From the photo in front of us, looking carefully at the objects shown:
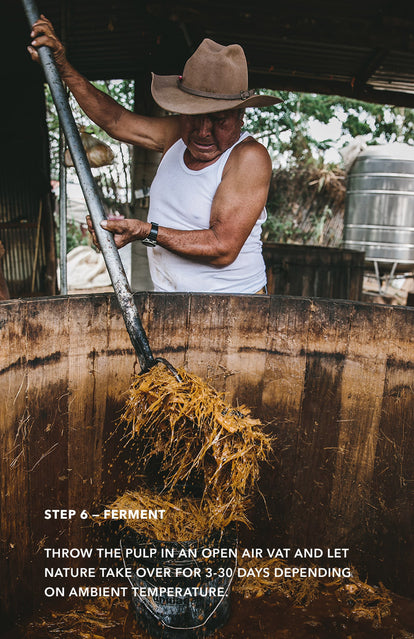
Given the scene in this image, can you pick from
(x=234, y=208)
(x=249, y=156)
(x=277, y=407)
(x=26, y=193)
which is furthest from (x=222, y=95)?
(x=26, y=193)

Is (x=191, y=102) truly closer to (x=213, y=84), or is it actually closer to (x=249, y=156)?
(x=213, y=84)

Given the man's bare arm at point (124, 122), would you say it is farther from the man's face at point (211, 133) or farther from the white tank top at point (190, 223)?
the man's face at point (211, 133)

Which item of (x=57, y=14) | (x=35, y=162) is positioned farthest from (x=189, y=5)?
(x=35, y=162)

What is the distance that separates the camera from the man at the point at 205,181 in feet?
7.08

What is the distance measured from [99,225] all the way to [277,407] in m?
1.03

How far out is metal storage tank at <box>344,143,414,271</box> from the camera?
983 centimetres

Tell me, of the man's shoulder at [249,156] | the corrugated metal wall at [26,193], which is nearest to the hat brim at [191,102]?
the man's shoulder at [249,156]

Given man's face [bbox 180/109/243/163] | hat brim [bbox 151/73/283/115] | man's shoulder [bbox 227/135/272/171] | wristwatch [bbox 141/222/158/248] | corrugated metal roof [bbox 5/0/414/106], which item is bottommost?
wristwatch [bbox 141/222/158/248]

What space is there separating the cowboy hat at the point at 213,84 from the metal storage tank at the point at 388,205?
806 cm

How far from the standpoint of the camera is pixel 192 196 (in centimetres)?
234

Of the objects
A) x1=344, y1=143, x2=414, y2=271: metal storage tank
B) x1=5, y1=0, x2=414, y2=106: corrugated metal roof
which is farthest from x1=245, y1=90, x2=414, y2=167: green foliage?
x1=5, y1=0, x2=414, y2=106: corrugated metal roof

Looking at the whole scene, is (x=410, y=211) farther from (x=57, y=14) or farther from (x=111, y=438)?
(x=111, y=438)

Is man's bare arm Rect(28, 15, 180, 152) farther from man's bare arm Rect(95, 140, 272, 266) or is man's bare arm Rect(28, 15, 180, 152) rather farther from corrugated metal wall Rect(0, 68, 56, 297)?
corrugated metal wall Rect(0, 68, 56, 297)

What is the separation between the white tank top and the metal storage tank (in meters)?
A: 7.81
